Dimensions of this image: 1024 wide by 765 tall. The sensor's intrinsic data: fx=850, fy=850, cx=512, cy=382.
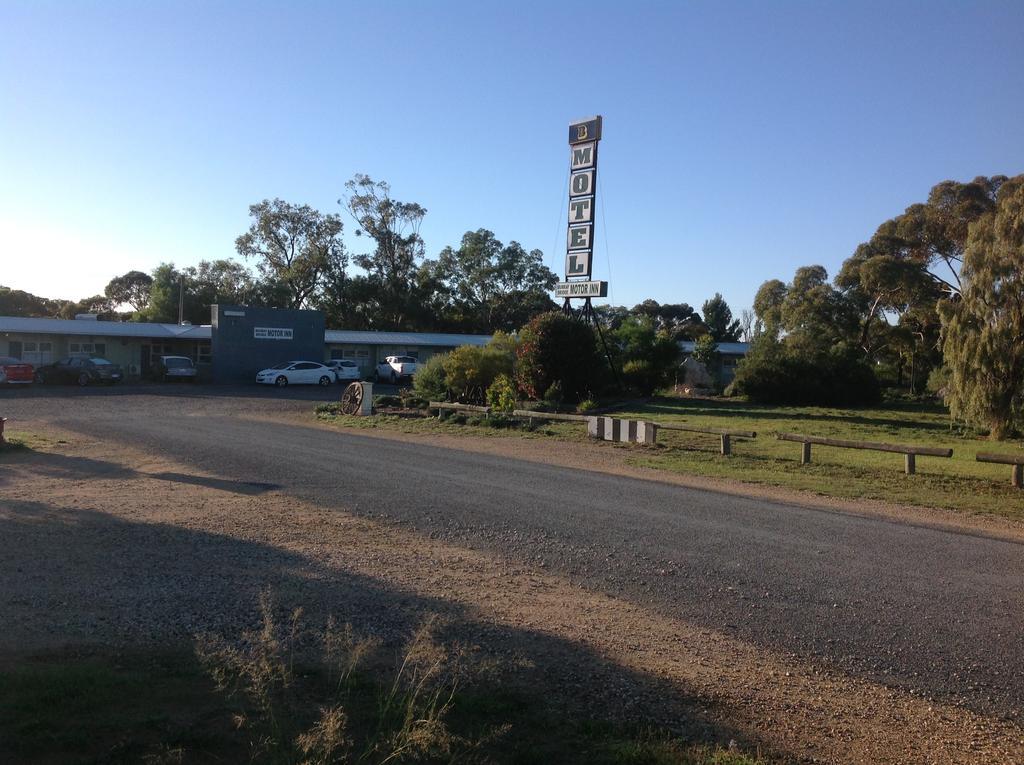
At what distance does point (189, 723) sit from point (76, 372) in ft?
135

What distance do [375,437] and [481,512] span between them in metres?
10.9

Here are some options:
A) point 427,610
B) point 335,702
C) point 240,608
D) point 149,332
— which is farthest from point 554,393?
point 149,332

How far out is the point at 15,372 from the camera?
124 ft

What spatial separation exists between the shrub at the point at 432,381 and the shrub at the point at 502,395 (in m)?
1.98

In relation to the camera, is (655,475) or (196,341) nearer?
(655,475)

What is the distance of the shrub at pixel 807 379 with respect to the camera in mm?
32312

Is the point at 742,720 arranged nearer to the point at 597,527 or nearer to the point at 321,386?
the point at 597,527

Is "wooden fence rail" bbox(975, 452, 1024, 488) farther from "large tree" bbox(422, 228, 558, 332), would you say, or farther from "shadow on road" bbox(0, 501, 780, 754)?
"large tree" bbox(422, 228, 558, 332)

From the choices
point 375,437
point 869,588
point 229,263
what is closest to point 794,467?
point 869,588

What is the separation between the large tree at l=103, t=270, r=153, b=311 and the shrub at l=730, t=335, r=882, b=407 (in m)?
76.4

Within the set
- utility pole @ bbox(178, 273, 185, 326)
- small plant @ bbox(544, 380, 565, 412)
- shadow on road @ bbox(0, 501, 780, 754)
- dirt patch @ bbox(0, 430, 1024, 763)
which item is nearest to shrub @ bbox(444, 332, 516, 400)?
small plant @ bbox(544, 380, 565, 412)

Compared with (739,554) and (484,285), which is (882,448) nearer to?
(739,554)

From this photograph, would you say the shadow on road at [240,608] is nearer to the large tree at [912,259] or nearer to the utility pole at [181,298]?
the large tree at [912,259]

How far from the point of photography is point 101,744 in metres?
4.15
